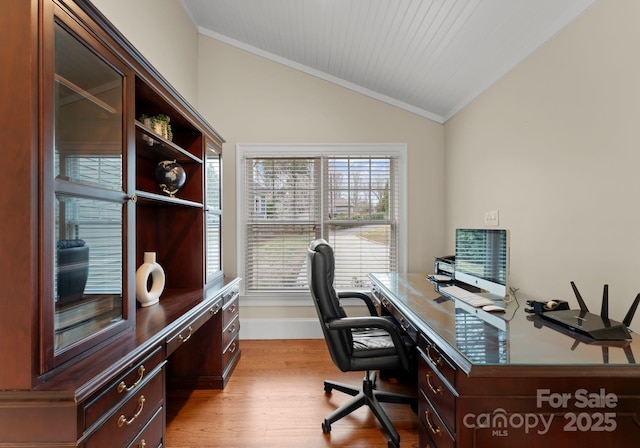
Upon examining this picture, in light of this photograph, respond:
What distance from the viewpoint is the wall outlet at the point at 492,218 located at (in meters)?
2.30

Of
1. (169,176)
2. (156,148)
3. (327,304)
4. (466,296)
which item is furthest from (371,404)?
(156,148)

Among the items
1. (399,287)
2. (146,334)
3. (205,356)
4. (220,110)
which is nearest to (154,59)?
(220,110)

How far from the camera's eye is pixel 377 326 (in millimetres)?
1643

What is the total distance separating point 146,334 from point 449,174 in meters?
2.93

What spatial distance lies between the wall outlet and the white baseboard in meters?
1.95

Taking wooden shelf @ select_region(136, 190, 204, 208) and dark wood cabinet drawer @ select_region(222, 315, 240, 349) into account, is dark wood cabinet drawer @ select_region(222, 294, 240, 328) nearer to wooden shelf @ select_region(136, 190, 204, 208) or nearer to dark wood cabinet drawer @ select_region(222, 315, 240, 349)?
dark wood cabinet drawer @ select_region(222, 315, 240, 349)

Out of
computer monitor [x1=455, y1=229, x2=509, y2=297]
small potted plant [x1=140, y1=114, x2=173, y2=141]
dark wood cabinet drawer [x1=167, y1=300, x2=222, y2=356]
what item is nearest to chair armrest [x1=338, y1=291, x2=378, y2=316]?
computer monitor [x1=455, y1=229, x2=509, y2=297]

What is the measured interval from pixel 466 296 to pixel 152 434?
5.91 ft

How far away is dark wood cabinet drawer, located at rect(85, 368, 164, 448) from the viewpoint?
1.03 meters

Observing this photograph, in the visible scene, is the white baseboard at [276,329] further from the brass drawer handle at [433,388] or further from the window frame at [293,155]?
the brass drawer handle at [433,388]

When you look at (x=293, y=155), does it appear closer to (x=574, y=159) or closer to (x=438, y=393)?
(x=574, y=159)

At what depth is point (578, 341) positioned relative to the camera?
1217mm

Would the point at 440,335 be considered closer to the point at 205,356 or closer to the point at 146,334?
the point at 146,334

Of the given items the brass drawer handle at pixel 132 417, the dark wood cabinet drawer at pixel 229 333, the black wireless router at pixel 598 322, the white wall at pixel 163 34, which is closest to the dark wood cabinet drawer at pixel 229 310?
the dark wood cabinet drawer at pixel 229 333
